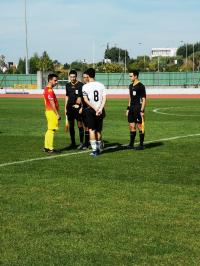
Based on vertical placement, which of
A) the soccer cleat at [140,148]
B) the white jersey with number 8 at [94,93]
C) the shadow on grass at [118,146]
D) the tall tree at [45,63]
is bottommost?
the shadow on grass at [118,146]

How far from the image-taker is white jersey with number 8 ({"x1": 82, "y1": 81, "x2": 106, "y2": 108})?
11.8 meters

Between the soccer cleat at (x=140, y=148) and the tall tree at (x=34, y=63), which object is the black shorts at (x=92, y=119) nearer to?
the soccer cleat at (x=140, y=148)

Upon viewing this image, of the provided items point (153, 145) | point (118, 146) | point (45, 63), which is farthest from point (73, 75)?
point (45, 63)

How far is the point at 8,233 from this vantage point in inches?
237

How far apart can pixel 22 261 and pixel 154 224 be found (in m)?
1.80

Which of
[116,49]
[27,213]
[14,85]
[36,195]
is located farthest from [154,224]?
[116,49]

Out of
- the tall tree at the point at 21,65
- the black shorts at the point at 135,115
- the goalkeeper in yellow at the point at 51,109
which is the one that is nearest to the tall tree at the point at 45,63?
the tall tree at the point at 21,65

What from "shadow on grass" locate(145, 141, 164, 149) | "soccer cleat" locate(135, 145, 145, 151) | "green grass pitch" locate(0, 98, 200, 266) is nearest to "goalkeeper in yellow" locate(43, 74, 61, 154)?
"green grass pitch" locate(0, 98, 200, 266)

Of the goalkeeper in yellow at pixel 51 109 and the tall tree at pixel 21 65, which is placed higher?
the tall tree at pixel 21 65

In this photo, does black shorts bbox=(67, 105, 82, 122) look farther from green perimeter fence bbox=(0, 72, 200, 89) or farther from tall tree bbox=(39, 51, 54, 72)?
tall tree bbox=(39, 51, 54, 72)

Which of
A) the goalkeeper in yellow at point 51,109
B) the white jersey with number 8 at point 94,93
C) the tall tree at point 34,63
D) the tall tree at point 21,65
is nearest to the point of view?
the white jersey with number 8 at point 94,93

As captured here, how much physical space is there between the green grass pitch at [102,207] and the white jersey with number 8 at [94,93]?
3.99ft

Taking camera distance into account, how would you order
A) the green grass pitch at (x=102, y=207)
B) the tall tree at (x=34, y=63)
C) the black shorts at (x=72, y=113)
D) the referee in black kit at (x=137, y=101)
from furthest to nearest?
the tall tree at (x=34, y=63) < the black shorts at (x=72, y=113) < the referee in black kit at (x=137, y=101) < the green grass pitch at (x=102, y=207)

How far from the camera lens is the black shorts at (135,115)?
42.6 ft
